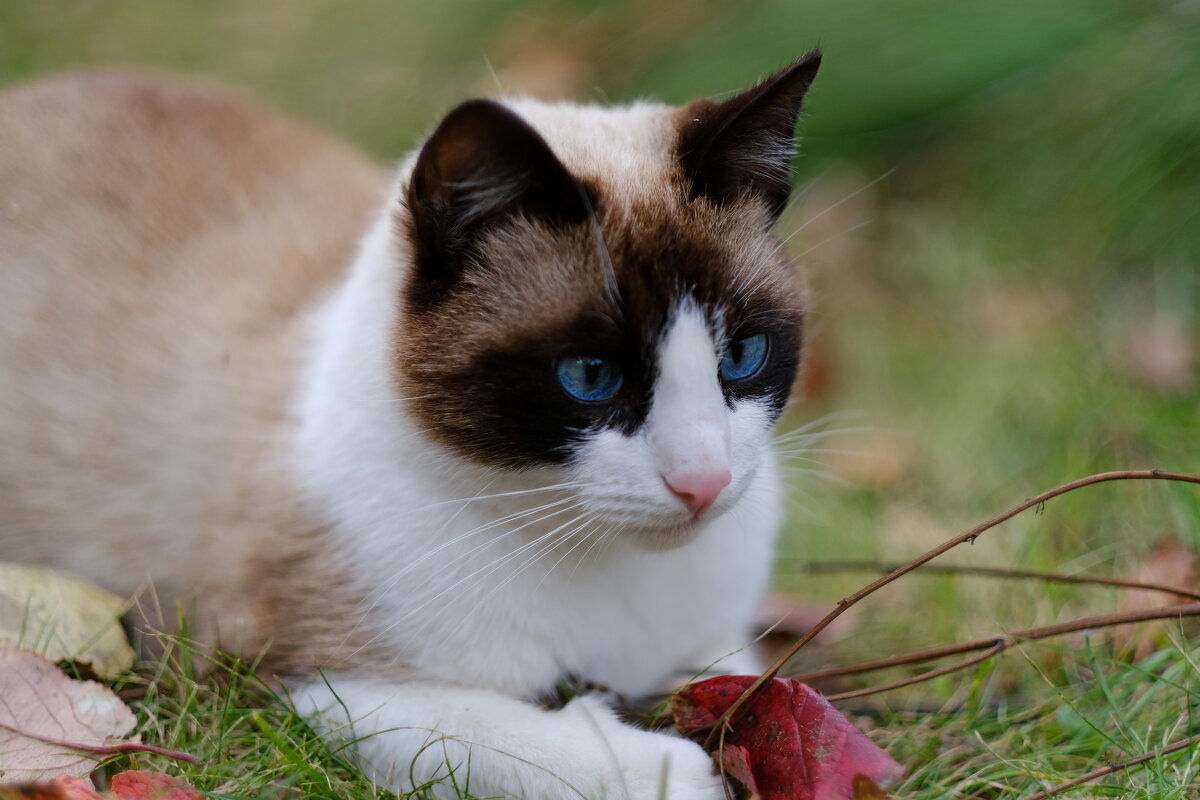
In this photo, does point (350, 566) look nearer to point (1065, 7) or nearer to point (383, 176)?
point (383, 176)

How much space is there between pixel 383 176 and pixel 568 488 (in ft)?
5.48

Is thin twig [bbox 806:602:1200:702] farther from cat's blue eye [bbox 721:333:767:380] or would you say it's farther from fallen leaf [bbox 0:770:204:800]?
fallen leaf [bbox 0:770:204:800]

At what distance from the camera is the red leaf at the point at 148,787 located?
5.25ft

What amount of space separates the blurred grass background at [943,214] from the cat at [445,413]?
51 centimetres

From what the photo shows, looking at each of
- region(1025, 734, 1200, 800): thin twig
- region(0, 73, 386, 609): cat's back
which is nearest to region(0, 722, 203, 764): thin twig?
region(0, 73, 386, 609): cat's back

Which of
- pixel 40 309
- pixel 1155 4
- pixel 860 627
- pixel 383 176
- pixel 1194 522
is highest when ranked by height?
pixel 1155 4

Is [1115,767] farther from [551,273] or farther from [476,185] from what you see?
[476,185]

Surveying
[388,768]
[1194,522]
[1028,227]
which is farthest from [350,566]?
[1028,227]

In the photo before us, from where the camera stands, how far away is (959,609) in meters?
2.45

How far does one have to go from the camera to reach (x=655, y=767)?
173 cm

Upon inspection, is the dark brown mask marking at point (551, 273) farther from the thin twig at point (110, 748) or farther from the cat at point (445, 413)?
the thin twig at point (110, 748)

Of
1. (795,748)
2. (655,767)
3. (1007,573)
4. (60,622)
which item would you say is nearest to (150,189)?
(60,622)

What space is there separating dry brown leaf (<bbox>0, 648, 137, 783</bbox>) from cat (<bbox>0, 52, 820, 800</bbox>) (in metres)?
0.22

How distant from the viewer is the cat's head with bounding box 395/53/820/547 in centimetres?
165
